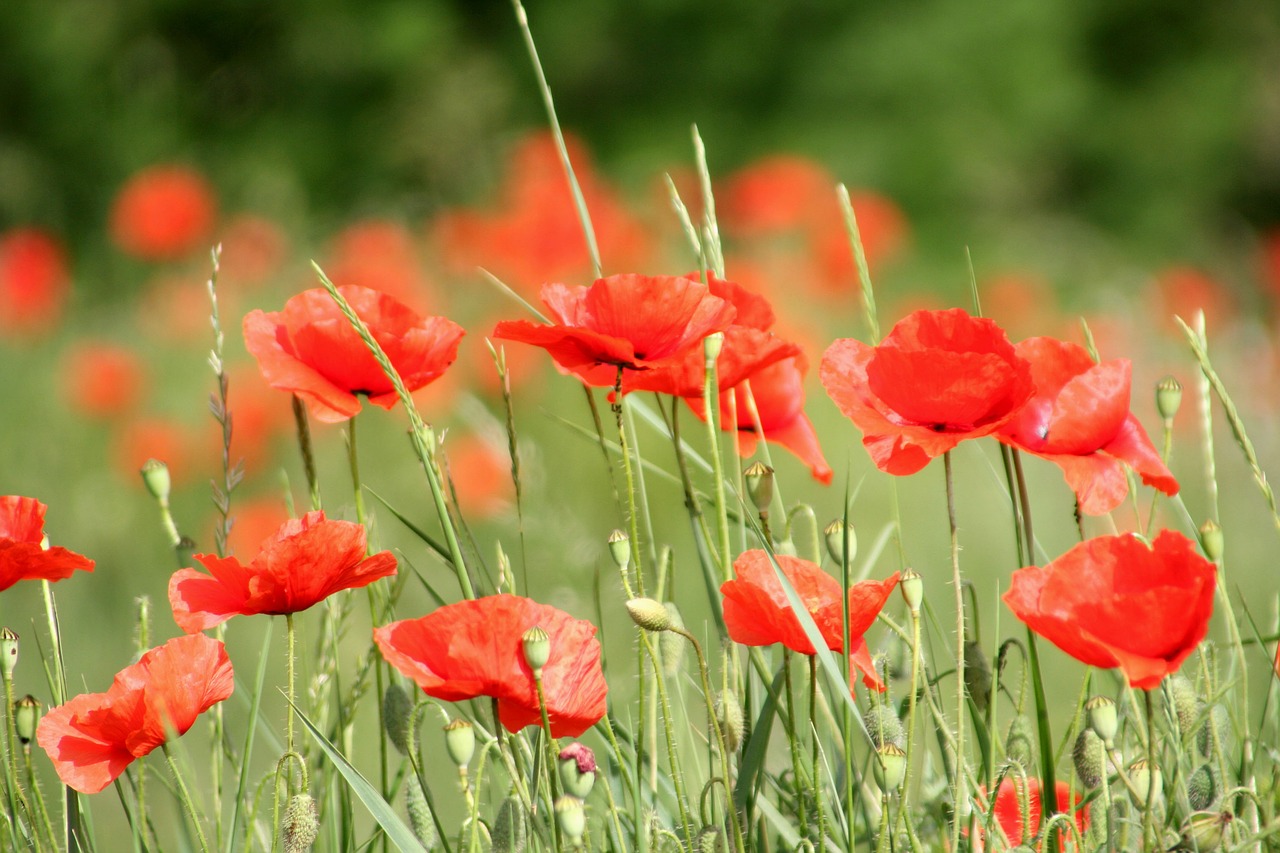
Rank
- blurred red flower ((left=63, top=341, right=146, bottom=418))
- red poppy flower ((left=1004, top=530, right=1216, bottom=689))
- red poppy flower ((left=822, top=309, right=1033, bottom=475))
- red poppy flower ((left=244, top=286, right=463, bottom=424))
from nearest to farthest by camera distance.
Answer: red poppy flower ((left=1004, top=530, right=1216, bottom=689))
red poppy flower ((left=822, top=309, right=1033, bottom=475))
red poppy flower ((left=244, top=286, right=463, bottom=424))
blurred red flower ((left=63, top=341, right=146, bottom=418))

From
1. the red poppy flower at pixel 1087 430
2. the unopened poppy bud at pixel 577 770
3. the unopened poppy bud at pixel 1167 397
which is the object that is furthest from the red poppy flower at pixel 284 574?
the unopened poppy bud at pixel 1167 397

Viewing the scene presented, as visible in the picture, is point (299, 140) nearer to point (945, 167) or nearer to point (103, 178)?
point (103, 178)

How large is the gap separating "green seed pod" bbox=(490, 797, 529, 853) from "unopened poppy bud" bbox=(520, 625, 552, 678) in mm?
98

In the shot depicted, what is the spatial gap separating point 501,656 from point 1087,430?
1.14 feet

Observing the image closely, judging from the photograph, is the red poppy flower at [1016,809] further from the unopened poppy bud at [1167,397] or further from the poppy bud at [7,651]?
the poppy bud at [7,651]

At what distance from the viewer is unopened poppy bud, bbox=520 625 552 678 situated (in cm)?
63

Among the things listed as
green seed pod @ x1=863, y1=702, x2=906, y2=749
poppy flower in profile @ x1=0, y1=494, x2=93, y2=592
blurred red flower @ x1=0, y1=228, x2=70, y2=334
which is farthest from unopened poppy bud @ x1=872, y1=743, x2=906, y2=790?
blurred red flower @ x1=0, y1=228, x2=70, y2=334

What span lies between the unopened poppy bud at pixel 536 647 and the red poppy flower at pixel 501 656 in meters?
0.03

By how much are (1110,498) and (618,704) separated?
5.19 ft

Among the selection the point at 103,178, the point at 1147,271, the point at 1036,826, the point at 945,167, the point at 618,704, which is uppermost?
the point at 103,178

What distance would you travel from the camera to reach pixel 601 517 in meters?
3.09

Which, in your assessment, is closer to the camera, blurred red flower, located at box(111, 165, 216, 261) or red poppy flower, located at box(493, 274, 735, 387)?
red poppy flower, located at box(493, 274, 735, 387)

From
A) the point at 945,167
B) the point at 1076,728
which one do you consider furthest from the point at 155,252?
the point at 945,167

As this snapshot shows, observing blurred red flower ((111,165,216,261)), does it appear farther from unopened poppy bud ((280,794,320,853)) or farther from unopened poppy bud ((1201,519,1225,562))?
unopened poppy bud ((1201,519,1225,562))
